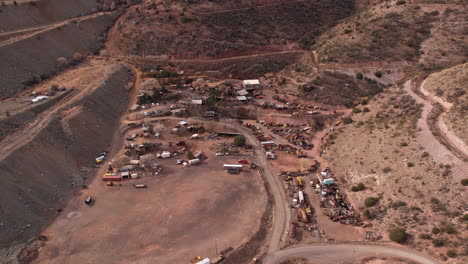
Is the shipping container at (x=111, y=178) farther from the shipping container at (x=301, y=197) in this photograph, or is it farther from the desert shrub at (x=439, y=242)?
the desert shrub at (x=439, y=242)

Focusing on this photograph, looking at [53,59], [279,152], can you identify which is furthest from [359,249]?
[53,59]

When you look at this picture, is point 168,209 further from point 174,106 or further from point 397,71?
point 397,71

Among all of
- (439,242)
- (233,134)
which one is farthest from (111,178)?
(439,242)

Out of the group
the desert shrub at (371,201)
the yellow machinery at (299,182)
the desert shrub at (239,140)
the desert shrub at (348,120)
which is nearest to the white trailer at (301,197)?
the yellow machinery at (299,182)

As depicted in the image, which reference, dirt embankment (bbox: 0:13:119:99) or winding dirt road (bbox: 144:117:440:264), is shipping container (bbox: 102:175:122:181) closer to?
winding dirt road (bbox: 144:117:440:264)

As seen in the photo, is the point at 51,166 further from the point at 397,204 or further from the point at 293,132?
the point at 397,204
